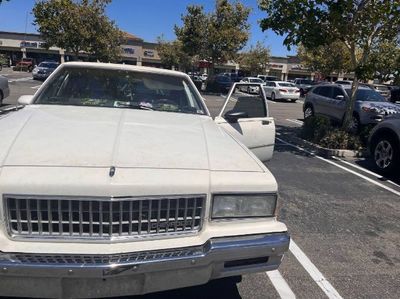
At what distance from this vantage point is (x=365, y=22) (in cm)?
966

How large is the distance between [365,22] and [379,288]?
7.50 metres

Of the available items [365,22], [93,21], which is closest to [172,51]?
[93,21]

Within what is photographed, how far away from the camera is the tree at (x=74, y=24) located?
32.2 meters

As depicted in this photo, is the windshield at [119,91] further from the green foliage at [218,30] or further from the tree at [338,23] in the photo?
the green foliage at [218,30]

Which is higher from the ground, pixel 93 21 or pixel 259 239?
pixel 93 21

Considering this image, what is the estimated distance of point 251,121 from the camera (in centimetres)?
538

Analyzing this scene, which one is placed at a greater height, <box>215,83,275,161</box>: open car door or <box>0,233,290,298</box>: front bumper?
<box>215,83,275,161</box>: open car door

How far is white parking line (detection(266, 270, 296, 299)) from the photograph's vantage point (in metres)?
3.52

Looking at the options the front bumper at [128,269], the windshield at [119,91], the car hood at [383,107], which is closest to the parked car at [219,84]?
the car hood at [383,107]

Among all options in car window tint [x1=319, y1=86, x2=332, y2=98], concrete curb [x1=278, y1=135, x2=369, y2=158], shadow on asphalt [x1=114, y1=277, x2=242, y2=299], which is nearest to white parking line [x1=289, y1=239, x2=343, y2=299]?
shadow on asphalt [x1=114, y1=277, x2=242, y2=299]

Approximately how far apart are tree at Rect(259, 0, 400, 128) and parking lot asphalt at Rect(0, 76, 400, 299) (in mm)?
3230

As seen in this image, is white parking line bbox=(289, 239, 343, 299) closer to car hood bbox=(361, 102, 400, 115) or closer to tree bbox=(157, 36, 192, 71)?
car hood bbox=(361, 102, 400, 115)

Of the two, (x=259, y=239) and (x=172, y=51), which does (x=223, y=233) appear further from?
(x=172, y=51)

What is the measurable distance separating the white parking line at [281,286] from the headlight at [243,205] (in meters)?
1.00
